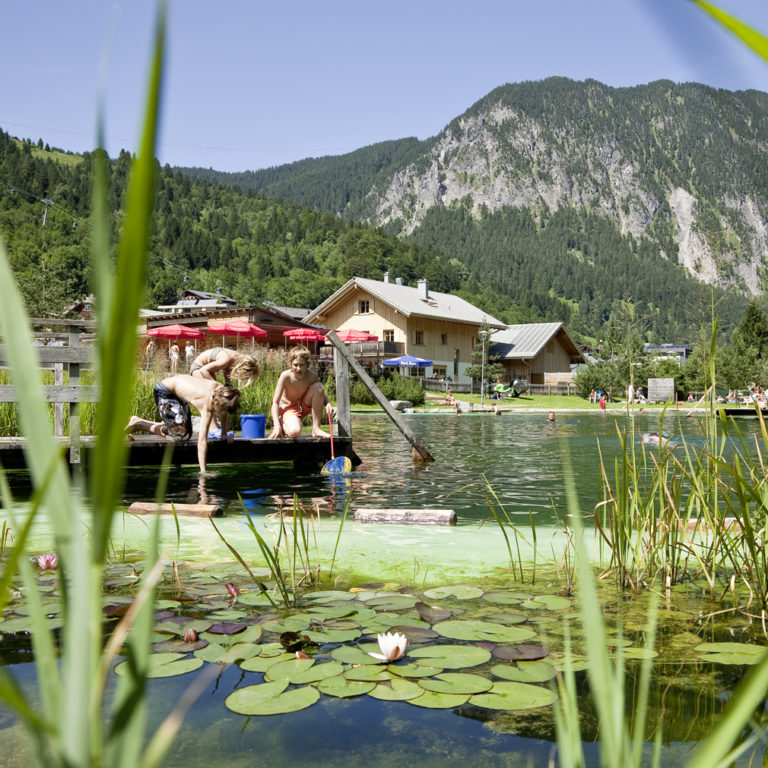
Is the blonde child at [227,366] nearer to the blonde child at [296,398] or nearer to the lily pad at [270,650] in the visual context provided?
the blonde child at [296,398]

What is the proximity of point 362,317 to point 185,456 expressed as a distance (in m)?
42.5

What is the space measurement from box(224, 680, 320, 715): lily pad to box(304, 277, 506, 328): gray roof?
44923 millimetres

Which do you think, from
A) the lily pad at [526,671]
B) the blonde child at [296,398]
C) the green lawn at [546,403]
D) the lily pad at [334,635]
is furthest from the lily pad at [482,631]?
the green lawn at [546,403]

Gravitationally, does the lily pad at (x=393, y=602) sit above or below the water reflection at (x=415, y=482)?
above

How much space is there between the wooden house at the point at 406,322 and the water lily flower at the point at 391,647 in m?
43.3

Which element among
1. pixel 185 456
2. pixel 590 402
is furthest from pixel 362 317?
pixel 185 456

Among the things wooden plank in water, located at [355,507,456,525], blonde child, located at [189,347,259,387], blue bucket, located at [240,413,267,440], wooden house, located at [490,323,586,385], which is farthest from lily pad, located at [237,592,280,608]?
wooden house, located at [490,323,586,385]

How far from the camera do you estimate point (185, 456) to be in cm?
834

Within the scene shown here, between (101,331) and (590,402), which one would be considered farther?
(590,402)

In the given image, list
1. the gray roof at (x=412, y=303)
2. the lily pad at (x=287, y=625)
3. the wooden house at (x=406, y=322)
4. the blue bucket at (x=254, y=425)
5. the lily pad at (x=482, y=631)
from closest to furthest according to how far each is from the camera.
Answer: the lily pad at (x=482, y=631), the lily pad at (x=287, y=625), the blue bucket at (x=254, y=425), the wooden house at (x=406, y=322), the gray roof at (x=412, y=303)

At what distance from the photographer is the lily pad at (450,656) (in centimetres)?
238

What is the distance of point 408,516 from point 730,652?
3.07 meters

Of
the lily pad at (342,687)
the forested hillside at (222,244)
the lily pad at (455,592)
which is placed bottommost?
the lily pad at (455,592)

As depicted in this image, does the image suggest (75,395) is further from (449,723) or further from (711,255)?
(711,255)
